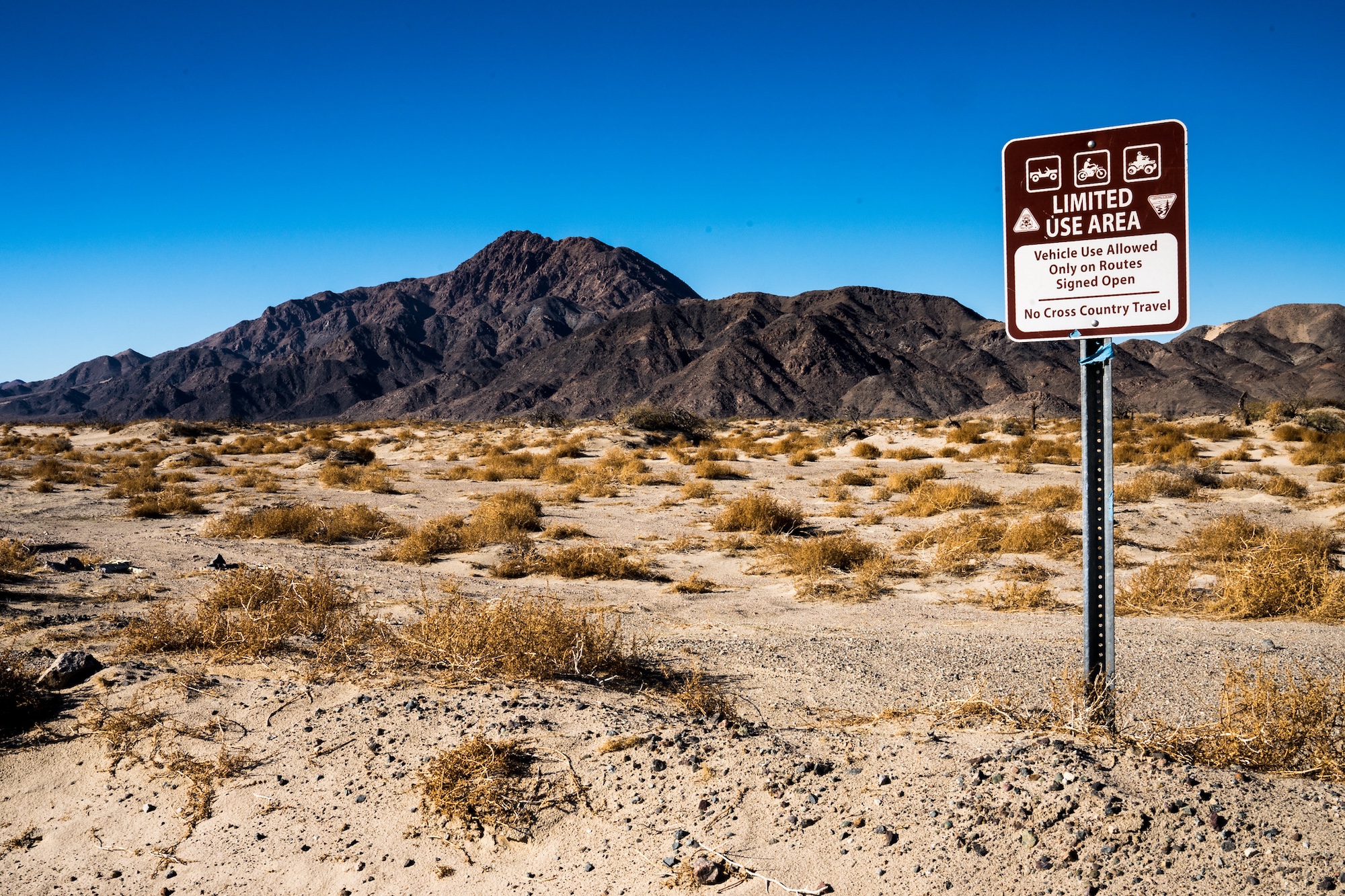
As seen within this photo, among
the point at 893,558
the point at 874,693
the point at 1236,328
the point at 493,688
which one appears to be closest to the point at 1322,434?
the point at 893,558

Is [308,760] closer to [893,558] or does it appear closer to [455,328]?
[893,558]

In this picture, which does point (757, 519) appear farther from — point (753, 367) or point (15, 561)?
point (753, 367)

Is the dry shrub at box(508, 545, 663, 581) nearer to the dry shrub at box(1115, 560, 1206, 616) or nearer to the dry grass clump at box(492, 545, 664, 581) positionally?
the dry grass clump at box(492, 545, 664, 581)

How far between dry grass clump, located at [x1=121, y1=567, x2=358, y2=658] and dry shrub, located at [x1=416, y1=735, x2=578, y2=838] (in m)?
2.30

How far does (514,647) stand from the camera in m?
5.30

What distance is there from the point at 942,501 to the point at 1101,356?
1166 centimetres

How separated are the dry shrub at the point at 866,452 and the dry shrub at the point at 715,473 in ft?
21.3

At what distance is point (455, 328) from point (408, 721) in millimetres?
183384

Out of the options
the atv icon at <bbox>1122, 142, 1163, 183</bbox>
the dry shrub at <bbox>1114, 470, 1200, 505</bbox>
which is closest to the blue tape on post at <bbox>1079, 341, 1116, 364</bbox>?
the atv icon at <bbox>1122, 142, 1163, 183</bbox>

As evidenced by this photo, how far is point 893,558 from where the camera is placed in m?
10.7

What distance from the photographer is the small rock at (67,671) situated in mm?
5039

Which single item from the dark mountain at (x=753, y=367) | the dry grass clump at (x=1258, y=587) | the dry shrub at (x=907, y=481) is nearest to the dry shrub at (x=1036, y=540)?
the dry grass clump at (x=1258, y=587)

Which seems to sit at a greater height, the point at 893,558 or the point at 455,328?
the point at 455,328

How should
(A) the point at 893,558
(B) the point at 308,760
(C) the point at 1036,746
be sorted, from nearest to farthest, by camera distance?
(C) the point at 1036,746, (B) the point at 308,760, (A) the point at 893,558
